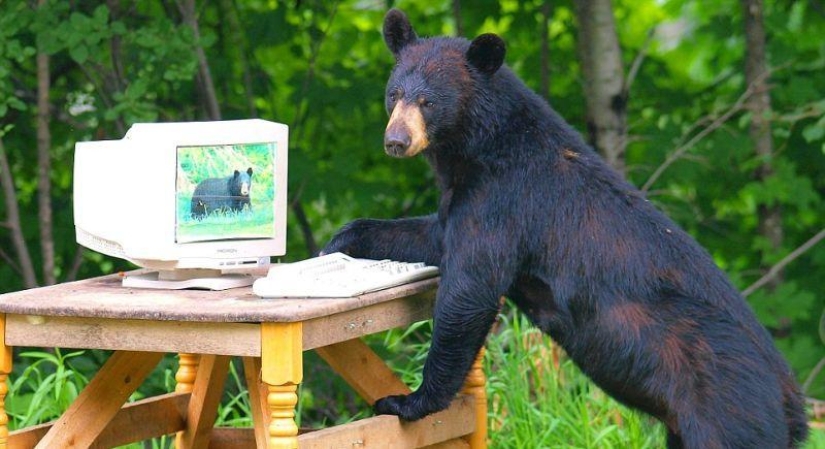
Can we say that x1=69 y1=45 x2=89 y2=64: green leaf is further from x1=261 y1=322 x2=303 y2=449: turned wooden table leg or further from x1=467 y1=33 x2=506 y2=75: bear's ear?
x1=261 y1=322 x2=303 y2=449: turned wooden table leg

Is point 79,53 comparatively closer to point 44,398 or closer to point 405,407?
point 44,398

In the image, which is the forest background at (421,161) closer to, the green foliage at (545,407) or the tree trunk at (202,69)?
the tree trunk at (202,69)

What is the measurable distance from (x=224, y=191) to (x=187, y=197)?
0.11 m

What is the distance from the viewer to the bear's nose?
320 cm

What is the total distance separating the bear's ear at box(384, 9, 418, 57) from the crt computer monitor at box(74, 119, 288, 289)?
45cm

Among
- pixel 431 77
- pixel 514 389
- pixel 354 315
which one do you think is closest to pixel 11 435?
pixel 354 315

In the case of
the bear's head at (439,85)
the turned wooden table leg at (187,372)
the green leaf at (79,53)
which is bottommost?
the turned wooden table leg at (187,372)

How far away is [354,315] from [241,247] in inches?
16.8

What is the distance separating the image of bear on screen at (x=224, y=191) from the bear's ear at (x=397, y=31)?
0.50 metres

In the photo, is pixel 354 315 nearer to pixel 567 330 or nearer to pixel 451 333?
pixel 451 333

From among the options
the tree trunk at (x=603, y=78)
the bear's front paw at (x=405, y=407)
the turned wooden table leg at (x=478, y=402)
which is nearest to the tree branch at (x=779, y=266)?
the tree trunk at (x=603, y=78)

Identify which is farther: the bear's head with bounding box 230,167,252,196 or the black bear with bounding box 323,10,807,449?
the bear's head with bounding box 230,167,252,196

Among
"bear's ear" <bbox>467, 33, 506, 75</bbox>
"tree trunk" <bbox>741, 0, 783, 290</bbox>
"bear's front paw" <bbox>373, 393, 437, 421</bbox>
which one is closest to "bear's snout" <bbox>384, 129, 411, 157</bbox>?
"bear's ear" <bbox>467, 33, 506, 75</bbox>

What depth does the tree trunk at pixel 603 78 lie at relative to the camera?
20.2 feet
